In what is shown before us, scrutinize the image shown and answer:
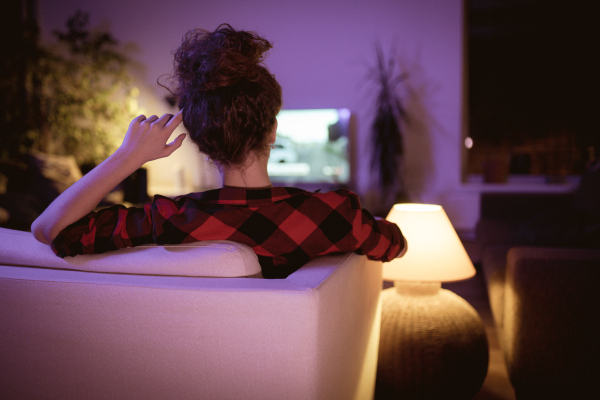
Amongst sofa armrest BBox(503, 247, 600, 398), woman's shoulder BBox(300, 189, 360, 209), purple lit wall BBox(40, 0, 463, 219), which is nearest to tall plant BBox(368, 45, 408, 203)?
purple lit wall BBox(40, 0, 463, 219)

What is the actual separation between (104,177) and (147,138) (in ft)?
Answer: 0.37

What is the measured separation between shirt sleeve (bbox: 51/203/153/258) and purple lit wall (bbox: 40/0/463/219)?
382 centimetres

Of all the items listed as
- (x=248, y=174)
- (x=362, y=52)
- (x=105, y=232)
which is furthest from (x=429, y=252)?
(x=362, y=52)

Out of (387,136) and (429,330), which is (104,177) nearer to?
(429,330)

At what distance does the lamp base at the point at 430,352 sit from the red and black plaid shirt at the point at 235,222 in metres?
0.58

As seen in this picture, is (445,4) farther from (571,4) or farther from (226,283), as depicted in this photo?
(226,283)

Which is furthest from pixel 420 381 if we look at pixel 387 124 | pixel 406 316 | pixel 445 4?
pixel 445 4

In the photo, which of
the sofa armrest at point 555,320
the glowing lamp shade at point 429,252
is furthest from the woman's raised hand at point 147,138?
the sofa armrest at point 555,320

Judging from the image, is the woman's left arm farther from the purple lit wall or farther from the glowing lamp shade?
the purple lit wall

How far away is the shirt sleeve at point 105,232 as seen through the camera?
2.66ft

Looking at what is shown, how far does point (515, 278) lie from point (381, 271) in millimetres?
504

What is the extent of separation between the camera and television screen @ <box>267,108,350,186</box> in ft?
14.5

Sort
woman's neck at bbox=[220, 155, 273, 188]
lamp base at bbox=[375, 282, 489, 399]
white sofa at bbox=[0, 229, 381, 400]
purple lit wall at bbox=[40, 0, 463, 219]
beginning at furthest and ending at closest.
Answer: purple lit wall at bbox=[40, 0, 463, 219] → lamp base at bbox=[375, 282, 489, 399] → woman's neck at bbox=[220, 155, 273, 188] → white sofa at bbox=[0, 229, 381, 400]

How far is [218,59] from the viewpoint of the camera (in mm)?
777
